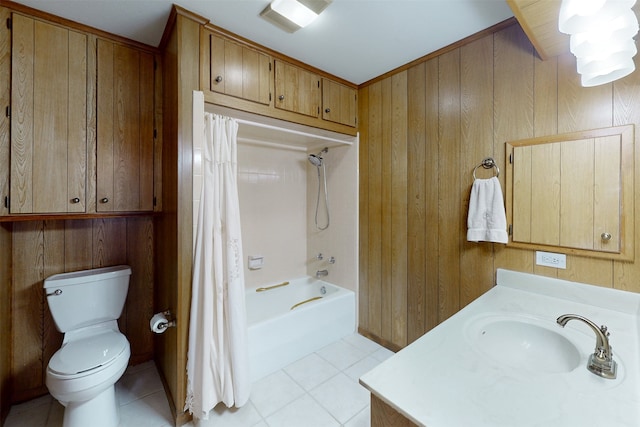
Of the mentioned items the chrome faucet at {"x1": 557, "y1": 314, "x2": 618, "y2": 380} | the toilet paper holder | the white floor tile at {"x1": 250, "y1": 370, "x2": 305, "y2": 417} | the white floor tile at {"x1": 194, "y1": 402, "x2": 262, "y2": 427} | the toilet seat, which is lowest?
the white floor tile at {"x1": 194, "y1": 402, "x2": 262, "y2": 427}

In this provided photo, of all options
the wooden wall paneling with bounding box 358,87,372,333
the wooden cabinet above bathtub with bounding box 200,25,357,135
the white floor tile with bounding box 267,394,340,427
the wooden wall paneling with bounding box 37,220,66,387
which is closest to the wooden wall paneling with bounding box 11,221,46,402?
the wooden wall paneling with bounding box 37,220,66,387

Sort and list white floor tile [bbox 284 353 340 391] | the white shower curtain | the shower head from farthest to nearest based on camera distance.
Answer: the shower head
white floor tile [bbox 284 353 340 391]
the white shower curtain

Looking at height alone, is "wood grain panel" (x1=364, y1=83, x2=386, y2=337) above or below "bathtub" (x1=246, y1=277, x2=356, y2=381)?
above

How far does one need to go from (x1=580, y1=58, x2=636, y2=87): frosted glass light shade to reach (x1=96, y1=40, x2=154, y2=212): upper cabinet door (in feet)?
8.49

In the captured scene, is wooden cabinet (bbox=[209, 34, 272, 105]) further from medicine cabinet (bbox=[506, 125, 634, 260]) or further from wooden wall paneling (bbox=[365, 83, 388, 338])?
medicine cabinet (bbox=[506, 125, 634, 260])

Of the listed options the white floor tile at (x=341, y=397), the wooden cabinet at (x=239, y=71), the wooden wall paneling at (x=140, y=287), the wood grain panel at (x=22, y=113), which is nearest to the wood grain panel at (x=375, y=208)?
the white floor tile at (x=341, y=397)

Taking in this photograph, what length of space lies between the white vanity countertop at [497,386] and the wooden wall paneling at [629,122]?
0.23 m

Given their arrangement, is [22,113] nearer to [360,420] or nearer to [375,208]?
[375,208]

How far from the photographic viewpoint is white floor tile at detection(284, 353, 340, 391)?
2027mm

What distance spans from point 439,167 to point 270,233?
180 cm

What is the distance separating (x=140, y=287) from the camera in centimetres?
222

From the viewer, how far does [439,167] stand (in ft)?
6.73

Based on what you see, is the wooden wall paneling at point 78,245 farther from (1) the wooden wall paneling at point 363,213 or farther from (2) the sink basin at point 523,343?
(2) the sink basin at point 523,343

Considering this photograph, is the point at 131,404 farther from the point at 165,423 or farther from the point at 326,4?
the point at 326,4
